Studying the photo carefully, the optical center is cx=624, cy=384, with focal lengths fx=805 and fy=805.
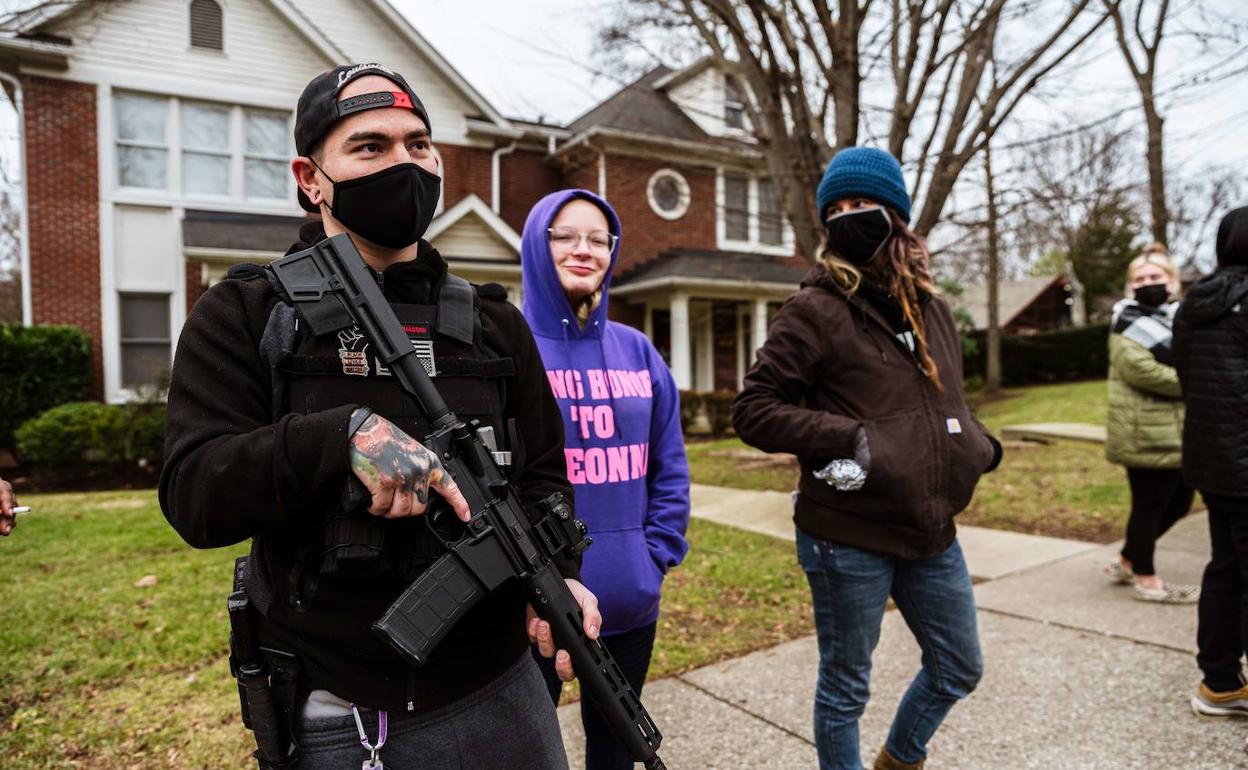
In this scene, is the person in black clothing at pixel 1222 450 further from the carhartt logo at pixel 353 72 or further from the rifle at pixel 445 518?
the carhartt logo at pixel 353 72

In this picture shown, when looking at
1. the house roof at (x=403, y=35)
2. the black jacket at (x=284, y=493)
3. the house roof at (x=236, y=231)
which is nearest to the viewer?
the black jacket at (x=284, y=493)

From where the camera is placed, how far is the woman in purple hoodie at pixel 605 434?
237cm

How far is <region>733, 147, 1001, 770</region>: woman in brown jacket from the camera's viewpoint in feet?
8.02

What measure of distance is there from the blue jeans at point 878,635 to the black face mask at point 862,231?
949mm

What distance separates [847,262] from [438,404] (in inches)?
65.9

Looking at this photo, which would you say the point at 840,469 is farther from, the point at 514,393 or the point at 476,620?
the point at 476,620

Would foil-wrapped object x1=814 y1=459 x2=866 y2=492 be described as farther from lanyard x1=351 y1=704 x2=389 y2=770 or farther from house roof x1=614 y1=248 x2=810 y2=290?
house roof x1=614 y1=248 x2=810 y2=290

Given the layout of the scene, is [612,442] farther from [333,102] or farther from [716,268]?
[716,268]

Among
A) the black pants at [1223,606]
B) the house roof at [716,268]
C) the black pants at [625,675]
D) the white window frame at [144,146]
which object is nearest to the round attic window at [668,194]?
the house roof at [716,268]

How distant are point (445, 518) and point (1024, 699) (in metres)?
3.15

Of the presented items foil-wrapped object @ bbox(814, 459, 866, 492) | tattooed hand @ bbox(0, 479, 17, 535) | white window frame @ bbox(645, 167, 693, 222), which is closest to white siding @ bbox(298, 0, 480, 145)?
white window frame @ bbox(645, 167, 693, 222)

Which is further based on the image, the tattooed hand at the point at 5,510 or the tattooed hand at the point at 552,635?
the tattooed hand at the point at 5,510

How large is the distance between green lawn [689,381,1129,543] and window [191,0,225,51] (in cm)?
1051

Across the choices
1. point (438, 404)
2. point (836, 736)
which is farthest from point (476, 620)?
point (836, 736)
